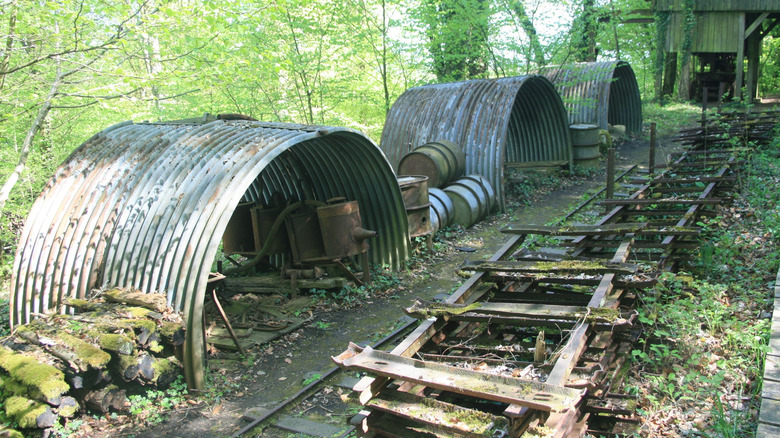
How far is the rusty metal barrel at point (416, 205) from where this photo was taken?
1159cm

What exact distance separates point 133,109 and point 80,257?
10426mm

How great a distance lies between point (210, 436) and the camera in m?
5.69

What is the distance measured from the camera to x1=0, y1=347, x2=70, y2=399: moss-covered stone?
523cm

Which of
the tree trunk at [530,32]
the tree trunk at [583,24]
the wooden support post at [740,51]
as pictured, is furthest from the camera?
the wooden support post at [740,51]

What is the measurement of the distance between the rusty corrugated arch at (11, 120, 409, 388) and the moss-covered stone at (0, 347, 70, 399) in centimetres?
143

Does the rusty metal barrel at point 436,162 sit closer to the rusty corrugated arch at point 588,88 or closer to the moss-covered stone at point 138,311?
the rusty corrugated arch at point 588,88

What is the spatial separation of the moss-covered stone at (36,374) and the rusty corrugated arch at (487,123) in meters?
11.4

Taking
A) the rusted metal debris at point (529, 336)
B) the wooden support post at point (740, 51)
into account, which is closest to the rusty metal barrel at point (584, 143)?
the wooden support post at point (740, 51)

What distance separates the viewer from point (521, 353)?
5121 mm

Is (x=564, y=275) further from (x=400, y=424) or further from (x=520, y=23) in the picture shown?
(x=520, y=23)

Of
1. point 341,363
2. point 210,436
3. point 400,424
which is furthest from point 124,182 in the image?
point 400,424

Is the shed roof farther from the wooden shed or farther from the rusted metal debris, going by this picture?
the rusted metal debris

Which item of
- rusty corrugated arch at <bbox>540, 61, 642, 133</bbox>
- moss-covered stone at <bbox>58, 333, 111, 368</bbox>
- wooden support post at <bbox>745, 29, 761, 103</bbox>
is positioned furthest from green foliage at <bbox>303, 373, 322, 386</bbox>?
wooden support post at <bbox>745, 29, 761, 103</bbox>

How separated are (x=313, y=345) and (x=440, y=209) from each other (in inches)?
229
